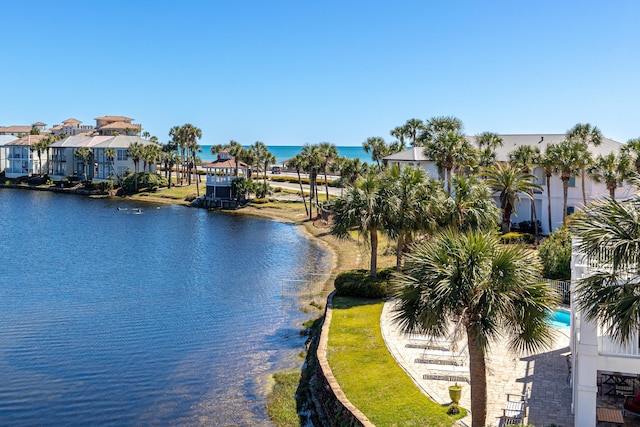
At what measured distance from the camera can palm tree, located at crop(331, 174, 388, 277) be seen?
110 ft

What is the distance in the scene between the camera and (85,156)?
11244cm

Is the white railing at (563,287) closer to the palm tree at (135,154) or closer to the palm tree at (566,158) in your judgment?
the palm tree at (566,158)

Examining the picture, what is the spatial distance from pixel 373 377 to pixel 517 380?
16.0 ft

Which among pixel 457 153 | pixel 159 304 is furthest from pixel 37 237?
pixel 457 153

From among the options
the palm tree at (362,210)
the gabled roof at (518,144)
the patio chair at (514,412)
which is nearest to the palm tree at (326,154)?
the gabled roof at (518,144)

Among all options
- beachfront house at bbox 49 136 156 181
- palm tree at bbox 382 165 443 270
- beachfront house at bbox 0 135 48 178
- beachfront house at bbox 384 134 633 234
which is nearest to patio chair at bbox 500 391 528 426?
palm tree at bbox 382 165 443 270

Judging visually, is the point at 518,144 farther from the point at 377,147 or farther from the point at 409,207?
the point at 409,207

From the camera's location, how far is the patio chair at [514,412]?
58.3ft

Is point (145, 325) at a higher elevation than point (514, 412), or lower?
lower

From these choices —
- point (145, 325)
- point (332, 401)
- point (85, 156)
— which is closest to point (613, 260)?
point (332, 401)

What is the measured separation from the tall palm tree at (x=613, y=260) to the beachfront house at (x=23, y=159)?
124198mm

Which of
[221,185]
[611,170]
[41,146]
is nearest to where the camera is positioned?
[611,170]

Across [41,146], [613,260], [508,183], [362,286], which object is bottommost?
[362,286]

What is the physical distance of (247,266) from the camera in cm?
4850
